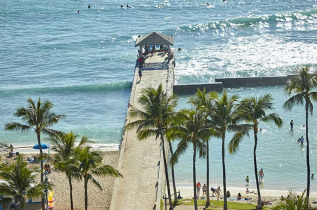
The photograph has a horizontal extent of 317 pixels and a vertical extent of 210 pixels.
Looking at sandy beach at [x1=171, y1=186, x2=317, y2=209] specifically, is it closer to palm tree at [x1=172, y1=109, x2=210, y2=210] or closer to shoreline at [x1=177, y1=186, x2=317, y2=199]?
shoreline at [x1=177, y1=186, x2=317, y2=199]

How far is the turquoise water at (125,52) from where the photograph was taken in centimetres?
5419

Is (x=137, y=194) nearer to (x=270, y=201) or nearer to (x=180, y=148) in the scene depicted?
(x=180, y=148)

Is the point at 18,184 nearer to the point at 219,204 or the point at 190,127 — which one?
the point at 190,127

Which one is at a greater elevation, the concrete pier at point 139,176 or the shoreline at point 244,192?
the concrete pier at point 139,176

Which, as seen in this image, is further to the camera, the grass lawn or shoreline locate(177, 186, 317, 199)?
shoreline locate(177, 186, 317, 199)

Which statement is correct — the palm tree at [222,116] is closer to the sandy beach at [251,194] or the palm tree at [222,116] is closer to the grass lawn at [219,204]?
the grass lawn at [219,204]

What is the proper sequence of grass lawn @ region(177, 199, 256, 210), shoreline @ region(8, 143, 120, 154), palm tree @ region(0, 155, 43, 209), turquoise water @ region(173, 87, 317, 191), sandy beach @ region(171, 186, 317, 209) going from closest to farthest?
palm tree @ region(0, 155, 43, 209), grass lawn @ region(177, 199, 256, 210), sandy beach @ region(171, 186, 317, 209), turquoise water @ region(173, 87, 317, 191), shoreline @ region(8, 143, 120, 154)

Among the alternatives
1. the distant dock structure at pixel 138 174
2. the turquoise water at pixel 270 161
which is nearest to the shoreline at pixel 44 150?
the distant dock structure at pixel 138 174

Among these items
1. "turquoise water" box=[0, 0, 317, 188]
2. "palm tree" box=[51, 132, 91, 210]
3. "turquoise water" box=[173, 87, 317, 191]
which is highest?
"turquoise water" box=[0, 0, 317, 188]

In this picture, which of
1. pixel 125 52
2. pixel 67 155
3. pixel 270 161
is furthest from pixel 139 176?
pixel 125 52

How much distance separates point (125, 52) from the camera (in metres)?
80.2

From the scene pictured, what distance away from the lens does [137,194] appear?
124ft

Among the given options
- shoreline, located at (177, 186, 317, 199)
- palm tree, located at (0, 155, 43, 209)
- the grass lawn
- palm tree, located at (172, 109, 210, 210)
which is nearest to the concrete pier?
the grass lawn

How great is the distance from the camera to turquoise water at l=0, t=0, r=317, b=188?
54.2 meters
